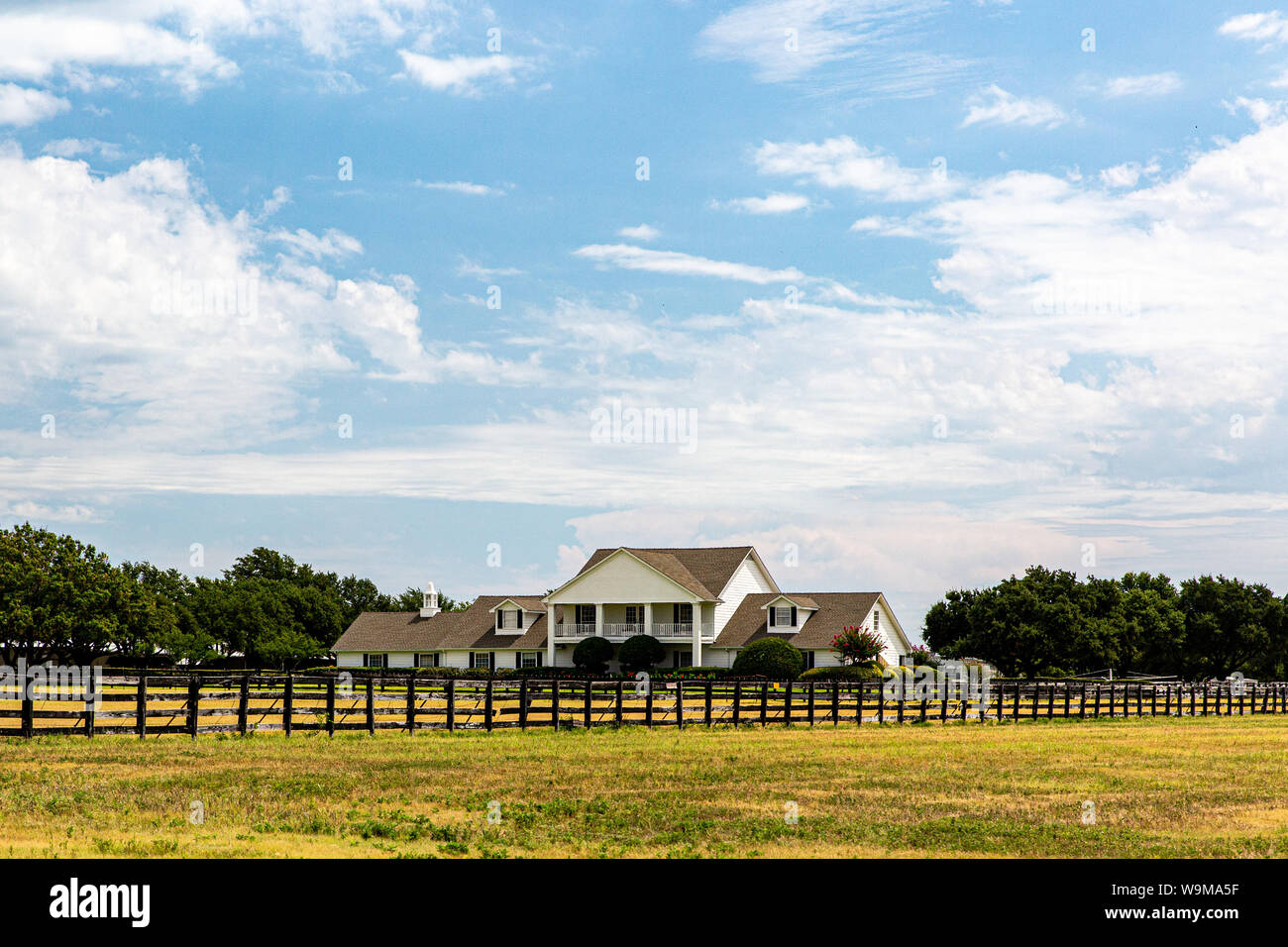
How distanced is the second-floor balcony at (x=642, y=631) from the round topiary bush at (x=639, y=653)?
2.22 meters

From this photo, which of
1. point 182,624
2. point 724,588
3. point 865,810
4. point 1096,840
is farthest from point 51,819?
point 182,624

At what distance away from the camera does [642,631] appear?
77312mm

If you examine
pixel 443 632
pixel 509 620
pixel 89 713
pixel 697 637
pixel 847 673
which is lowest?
pixel 847 673

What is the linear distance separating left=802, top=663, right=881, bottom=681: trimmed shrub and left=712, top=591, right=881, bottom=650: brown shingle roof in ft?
26.8

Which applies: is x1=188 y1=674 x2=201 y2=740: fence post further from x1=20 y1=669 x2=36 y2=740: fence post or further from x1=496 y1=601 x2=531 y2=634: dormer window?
x1=496 y1=601 x2=531 y2=634: dormer window

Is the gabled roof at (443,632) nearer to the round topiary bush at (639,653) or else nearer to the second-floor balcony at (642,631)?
the second-floor balcony at (642,631)

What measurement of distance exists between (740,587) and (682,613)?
4902mm

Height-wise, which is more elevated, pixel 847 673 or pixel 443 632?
pixel 443 632

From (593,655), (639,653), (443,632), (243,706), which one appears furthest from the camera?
(443,632)

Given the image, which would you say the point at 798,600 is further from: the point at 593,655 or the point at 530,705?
the point at 530,705

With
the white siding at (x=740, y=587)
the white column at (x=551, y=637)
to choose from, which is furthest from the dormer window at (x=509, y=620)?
the white siding at (x=740, y=587)

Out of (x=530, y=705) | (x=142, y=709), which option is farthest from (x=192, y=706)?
(x=530, y=705)

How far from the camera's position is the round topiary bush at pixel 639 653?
74.5 m
